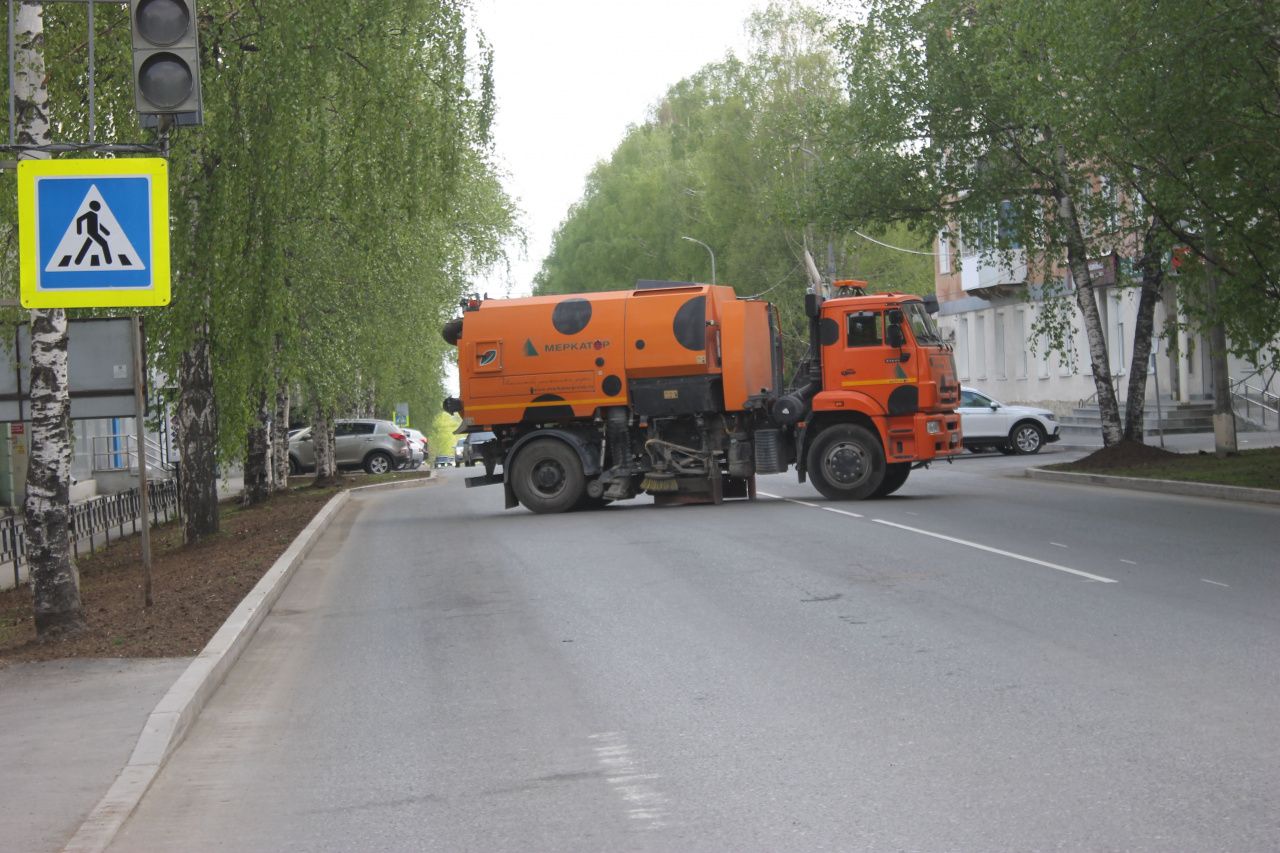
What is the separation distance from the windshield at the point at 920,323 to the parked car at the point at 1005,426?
14381mm

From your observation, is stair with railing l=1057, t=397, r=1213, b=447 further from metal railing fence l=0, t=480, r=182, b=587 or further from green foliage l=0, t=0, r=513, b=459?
green foliage l=0, t=0, r=513, b=459

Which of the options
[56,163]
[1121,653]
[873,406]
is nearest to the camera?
[1121,653]

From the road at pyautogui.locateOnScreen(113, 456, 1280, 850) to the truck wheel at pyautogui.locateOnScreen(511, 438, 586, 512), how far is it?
306 inches

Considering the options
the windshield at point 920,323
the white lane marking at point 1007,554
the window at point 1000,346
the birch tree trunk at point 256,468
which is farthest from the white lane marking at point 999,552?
the window at point 1000,346

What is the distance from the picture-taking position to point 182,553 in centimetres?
2048

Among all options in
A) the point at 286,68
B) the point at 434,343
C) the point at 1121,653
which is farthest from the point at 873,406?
the point at 434,343

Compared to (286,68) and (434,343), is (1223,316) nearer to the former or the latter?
(286,68)

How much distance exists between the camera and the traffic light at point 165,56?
Answer: 934 centimetres

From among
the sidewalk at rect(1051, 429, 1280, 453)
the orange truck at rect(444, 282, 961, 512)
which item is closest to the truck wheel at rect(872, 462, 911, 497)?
the orange truck at rect(444, 282, 961, 512)

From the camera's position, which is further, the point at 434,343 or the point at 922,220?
the point at 434,343

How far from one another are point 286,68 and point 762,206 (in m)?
46.3

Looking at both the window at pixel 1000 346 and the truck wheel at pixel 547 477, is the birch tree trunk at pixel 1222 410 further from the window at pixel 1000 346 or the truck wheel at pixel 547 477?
the window at pixel 1000 346

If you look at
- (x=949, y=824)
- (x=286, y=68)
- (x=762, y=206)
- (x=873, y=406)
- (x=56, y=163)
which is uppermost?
(x=762, y=206)

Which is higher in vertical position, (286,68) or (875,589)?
(286,68)
